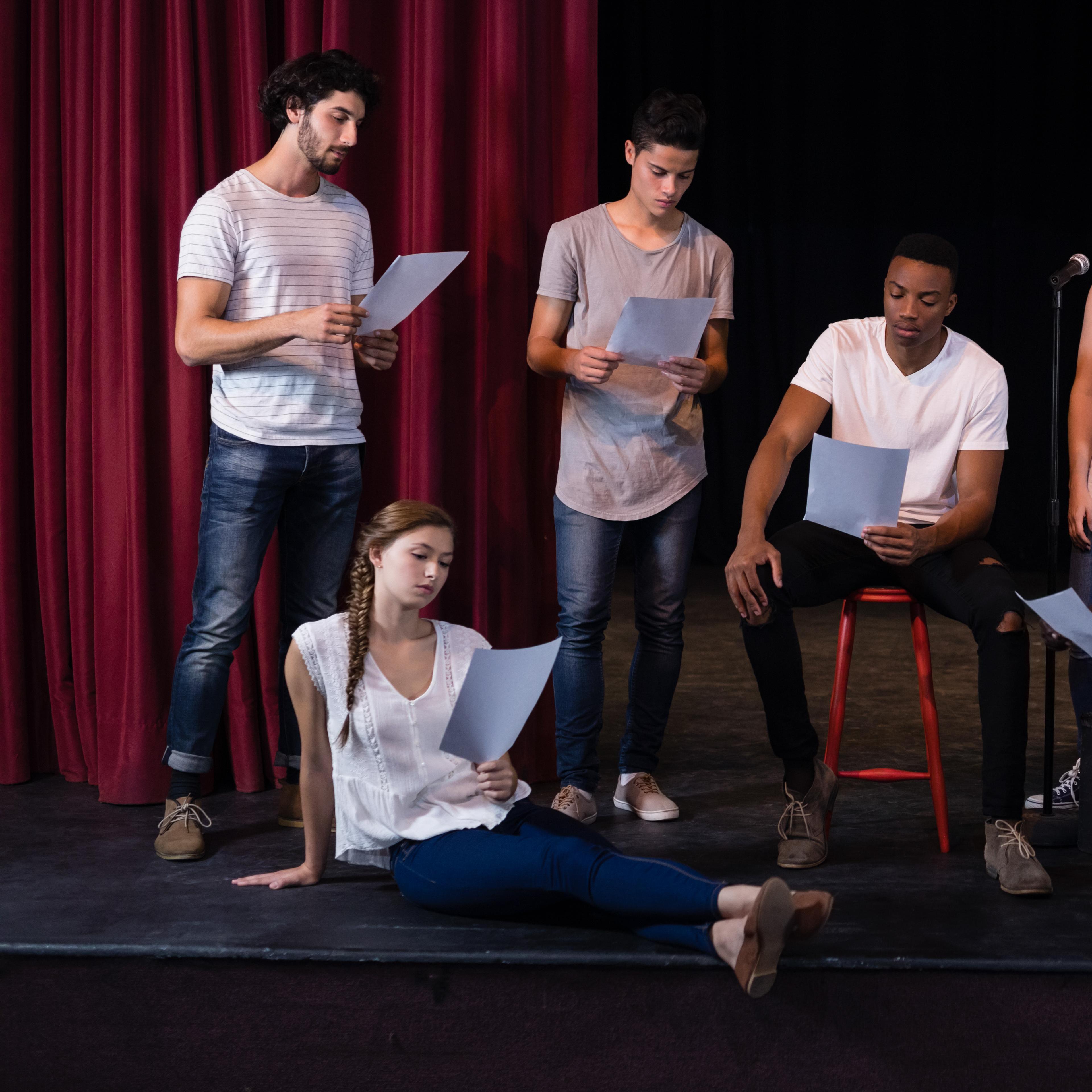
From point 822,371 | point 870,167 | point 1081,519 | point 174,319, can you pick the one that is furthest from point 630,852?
point 870,167

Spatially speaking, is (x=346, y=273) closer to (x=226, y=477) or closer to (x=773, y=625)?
(x=226, y=477)

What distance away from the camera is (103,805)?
2.75m

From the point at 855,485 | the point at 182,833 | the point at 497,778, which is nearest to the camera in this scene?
the point at 497,778

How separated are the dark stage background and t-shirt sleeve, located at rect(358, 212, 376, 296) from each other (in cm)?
443

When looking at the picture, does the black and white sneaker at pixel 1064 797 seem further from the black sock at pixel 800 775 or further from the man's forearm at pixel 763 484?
the man's forearm at pixel 763 484

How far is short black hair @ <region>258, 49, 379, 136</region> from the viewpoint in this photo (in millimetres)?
2365

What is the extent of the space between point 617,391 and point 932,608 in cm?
78

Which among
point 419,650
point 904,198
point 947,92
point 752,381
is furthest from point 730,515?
point 419,650

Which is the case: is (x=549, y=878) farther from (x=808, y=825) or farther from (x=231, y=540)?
(x=231, y=540)

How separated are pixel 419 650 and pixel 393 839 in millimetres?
325

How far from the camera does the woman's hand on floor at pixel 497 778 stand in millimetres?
2016

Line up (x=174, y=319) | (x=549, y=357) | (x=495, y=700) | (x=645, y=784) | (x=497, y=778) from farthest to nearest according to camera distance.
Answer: (x=174, y=319) < (x=645, y=784) < (x=549, y=357) < (x=497, y=778) < (x=495, y=700)

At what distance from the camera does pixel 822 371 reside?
8.44ft

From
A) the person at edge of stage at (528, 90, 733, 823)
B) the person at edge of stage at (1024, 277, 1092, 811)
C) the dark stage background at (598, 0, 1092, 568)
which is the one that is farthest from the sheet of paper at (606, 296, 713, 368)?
the dark stage background at (598, 0, 1092, 568)
